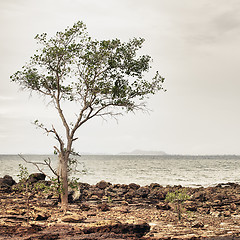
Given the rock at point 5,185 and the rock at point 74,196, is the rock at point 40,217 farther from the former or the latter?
the rock at point 5,185

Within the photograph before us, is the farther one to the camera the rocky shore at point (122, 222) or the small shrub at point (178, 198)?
the small shrub at point (178, 198)

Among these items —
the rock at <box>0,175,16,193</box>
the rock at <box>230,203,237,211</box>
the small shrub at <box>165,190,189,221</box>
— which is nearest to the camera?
the small shrub at <box>165,190,189,221</box>

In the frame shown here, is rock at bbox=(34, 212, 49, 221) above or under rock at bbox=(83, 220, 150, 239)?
under

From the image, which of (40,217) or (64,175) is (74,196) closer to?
(64,175)

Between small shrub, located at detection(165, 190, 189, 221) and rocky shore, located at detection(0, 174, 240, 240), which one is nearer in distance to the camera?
rocky shore, located at detection(0, 174, 240, 240)

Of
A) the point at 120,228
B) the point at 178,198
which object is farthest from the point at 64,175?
the point at 120,228

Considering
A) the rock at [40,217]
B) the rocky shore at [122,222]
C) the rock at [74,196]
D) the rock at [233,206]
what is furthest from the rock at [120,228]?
the rock at [233,206]

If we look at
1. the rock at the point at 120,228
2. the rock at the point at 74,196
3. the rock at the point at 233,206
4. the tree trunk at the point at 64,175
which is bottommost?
the rock at the point at 233,206

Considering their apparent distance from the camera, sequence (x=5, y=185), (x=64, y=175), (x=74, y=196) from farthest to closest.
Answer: (x=5, y=185), (x=74, y=196), (x=64, y=175)

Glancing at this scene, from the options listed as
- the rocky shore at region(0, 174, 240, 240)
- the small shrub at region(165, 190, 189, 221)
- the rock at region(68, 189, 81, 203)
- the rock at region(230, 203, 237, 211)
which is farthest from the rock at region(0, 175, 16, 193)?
the rock at region(230, 203, 237, 211)

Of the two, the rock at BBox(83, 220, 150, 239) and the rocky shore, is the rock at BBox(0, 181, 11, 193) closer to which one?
the rocky shore

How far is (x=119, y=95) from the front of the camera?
835 inches

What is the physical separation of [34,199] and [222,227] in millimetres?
15175

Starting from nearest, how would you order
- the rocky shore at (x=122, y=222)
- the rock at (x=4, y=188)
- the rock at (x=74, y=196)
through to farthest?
the rocky shore at (x=122, y=222)
the rock at (x=74, y=196)
the rock at (x=4, y=188)
